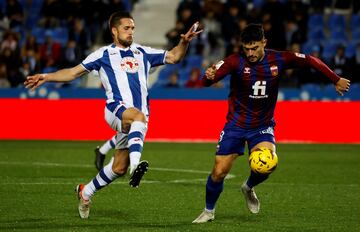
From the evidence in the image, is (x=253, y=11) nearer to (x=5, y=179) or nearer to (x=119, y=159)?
(x=5, y=179)

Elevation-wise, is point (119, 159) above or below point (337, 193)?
above

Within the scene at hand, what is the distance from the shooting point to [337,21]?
25328 millimetres

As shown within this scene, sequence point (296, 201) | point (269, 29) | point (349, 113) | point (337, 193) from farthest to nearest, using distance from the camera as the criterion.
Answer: point (269, 29)
point (349, 113)
point (337, 193)
point (296, 201)

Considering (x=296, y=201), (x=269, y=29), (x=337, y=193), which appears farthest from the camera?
(x=269, y=29)

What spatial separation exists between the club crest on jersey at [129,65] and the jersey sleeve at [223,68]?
92cm

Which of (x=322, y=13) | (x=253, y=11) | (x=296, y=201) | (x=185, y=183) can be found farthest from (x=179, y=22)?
(x=296, y=201)

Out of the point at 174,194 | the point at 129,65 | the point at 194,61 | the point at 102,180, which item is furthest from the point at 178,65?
the point at 102,180

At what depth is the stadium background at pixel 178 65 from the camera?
67.1 ft

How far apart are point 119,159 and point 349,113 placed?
448 inches

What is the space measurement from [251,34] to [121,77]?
59.1 inches

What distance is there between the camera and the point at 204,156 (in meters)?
17.7

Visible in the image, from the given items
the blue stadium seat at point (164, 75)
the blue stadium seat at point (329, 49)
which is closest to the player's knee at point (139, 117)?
the blue stadium seat at point (164, 75)

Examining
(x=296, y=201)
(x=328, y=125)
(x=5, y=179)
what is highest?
(x=296, y=201)

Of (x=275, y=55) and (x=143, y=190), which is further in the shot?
(x=143, y=190)
